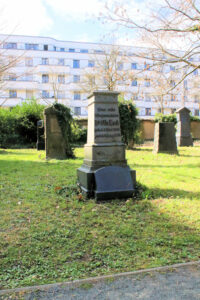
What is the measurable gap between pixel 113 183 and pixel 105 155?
1.99ft

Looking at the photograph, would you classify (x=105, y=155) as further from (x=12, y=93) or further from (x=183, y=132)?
(x=12, y=93)

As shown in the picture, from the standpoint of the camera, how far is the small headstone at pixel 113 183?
4.62 metres

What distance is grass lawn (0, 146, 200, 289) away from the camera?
2514 mm

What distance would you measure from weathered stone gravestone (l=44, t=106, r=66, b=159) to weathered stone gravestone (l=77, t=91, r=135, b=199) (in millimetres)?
4539

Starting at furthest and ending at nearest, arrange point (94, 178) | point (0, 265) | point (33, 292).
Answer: point (94, 178)
point (0, 265)
point (33, 292)

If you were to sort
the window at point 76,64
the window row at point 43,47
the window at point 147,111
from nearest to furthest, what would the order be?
1. the window row at point 43,47
2. the window at point 76,64
3. the window at point 147,111

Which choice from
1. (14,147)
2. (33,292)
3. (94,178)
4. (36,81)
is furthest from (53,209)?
(36,81)

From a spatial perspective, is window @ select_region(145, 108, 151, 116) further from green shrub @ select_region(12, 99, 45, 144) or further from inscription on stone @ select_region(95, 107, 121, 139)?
inscription on stone @ select_region(95, 107, 121, 139)

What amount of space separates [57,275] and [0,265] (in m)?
0.63

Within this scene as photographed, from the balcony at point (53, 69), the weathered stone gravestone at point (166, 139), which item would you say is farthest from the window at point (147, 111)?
the weathered stone gravestone at point (166, 139)

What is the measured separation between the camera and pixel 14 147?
17562mm

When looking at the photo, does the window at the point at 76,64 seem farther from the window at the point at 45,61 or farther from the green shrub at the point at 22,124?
the green shrub at the point at 22,124

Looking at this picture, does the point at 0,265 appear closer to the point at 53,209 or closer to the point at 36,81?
the point at 53,209

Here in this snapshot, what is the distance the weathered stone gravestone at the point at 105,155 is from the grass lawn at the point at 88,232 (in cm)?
31
